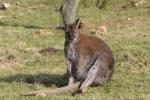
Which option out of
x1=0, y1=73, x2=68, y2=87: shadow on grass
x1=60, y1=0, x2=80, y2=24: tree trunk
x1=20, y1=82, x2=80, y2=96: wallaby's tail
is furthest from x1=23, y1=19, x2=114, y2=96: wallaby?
x1=60, y1=0, x2=80, y2=24: tree trunk

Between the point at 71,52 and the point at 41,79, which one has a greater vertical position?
the point at 71,52

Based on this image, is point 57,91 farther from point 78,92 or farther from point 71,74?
point 71,74

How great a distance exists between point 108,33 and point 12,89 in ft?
21.6

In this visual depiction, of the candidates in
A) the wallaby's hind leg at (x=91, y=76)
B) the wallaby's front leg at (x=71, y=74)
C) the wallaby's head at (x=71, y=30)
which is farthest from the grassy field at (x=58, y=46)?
the wallaby's head at (x=71, y=30)

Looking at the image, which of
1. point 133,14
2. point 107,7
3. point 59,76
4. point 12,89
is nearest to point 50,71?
point 59,76

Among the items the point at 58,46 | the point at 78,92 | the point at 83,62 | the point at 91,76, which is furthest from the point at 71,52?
the point at 58,46

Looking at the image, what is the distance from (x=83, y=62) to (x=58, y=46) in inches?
179

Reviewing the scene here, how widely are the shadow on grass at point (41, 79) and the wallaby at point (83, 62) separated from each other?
0.50m

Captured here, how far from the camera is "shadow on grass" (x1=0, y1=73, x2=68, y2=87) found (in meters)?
10.3

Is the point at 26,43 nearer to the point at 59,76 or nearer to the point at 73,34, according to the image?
the point at 59,76

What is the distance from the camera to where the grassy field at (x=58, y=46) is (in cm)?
980

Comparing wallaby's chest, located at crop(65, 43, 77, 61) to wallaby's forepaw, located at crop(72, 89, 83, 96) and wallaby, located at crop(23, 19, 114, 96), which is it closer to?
wallaby, located at crop(23, 19, 114, 96)

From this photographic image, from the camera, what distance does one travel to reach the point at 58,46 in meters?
14.3

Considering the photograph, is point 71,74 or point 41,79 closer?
point 71,74
